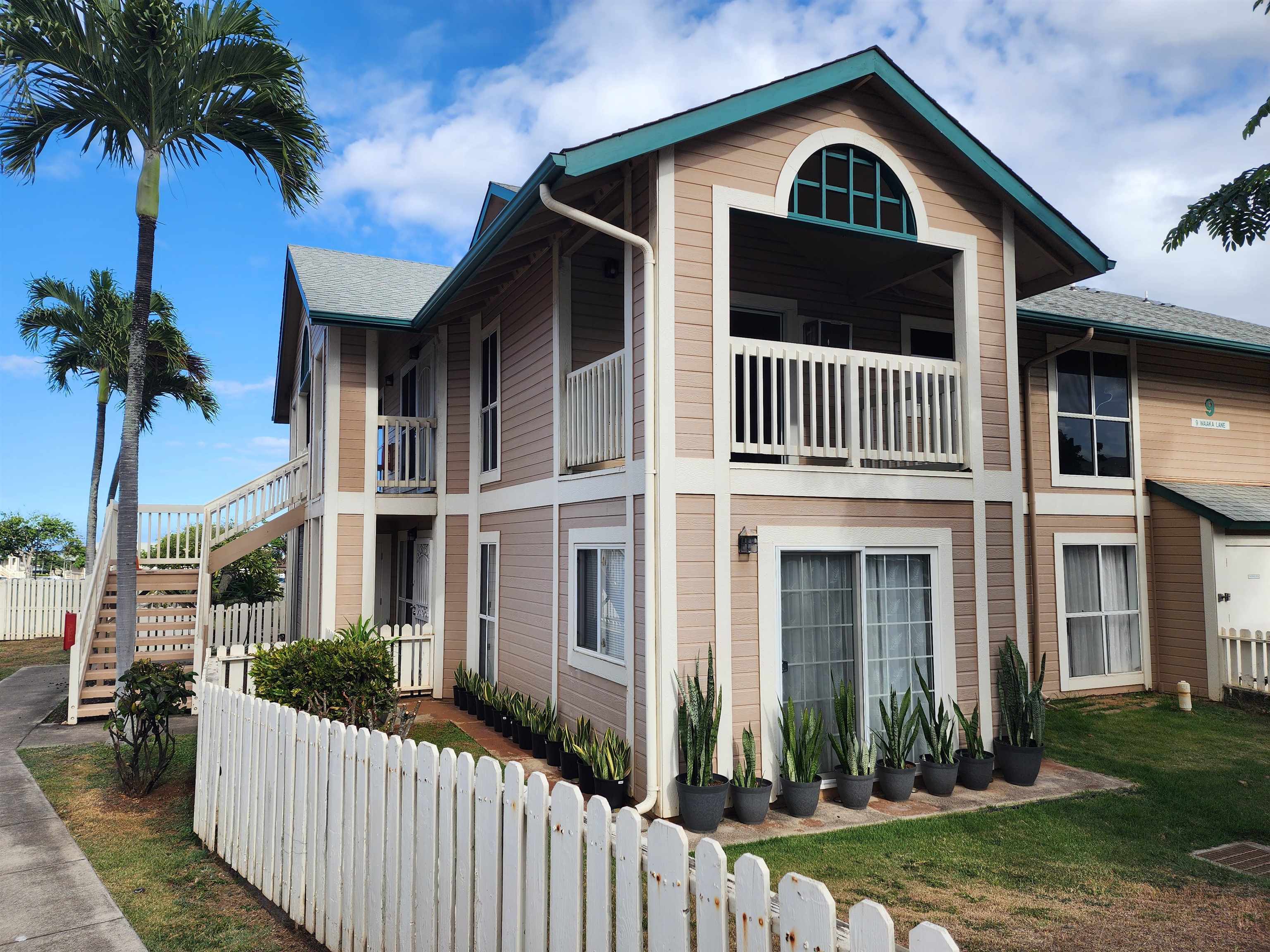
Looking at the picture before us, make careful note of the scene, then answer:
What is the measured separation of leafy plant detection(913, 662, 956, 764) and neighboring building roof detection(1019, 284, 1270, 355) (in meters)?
5.29

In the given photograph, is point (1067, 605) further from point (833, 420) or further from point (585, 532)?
point (585, 532)

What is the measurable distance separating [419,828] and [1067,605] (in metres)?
11.0

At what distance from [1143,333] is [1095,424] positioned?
4.90 feet

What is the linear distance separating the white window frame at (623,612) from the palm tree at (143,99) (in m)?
5.40

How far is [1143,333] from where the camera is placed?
477 inches

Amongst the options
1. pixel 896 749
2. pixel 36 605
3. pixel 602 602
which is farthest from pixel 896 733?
pixel 36 605

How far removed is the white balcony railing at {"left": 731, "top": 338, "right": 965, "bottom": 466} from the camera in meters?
7.50

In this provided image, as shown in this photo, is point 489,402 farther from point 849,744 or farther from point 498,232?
point 849,744

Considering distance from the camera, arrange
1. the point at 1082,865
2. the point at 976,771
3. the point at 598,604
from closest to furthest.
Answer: the point at 1082,865, the point at 976,771, the point at 598,604

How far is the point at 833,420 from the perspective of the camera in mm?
9453

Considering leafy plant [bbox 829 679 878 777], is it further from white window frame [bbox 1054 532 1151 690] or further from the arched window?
white window frame [bbox 1054 532 1151 690]

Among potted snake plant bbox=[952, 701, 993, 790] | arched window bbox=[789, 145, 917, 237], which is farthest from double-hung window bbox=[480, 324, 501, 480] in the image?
potted snake plant bbox=[952, 701, 993, 790]

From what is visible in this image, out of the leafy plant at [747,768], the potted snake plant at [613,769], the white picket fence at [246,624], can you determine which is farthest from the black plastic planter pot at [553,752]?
the white picket fence at [246,624]

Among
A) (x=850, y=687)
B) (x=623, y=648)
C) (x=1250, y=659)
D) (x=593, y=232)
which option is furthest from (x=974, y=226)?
(x=1250, y=659)
